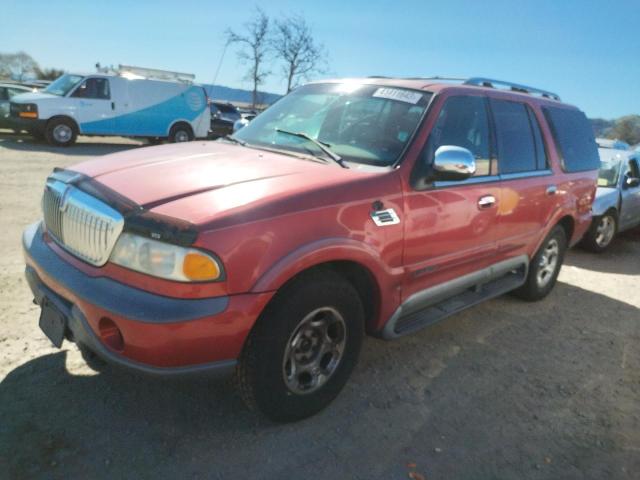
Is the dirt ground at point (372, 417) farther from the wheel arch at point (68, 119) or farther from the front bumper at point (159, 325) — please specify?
the wheel arch at point (68, 119)

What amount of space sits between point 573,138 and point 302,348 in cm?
375

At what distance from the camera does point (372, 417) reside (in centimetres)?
288

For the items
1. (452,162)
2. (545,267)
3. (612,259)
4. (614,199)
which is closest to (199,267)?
(452,162)

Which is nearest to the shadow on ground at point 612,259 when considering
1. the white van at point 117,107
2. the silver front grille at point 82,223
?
the silver front grille at point 82,223

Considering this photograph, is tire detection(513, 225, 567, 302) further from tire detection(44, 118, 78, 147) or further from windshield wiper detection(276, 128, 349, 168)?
tire detection(44, 118, 78, 147)

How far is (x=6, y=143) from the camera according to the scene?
14.0 metres

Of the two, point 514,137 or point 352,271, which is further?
point 514,137

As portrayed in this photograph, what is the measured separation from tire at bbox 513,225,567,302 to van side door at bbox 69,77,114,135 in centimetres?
1302

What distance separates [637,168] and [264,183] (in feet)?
26.1

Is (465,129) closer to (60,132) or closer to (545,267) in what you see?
(545,267)

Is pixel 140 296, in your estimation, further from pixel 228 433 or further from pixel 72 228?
pixel 228 433

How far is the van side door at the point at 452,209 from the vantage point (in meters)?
3.04

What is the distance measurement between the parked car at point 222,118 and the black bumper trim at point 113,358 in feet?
58.1

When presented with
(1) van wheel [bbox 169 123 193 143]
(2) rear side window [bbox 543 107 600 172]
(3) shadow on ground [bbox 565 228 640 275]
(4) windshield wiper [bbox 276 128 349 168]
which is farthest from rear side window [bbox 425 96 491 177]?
(1) van wheel [bbox 169 123 193 143]
